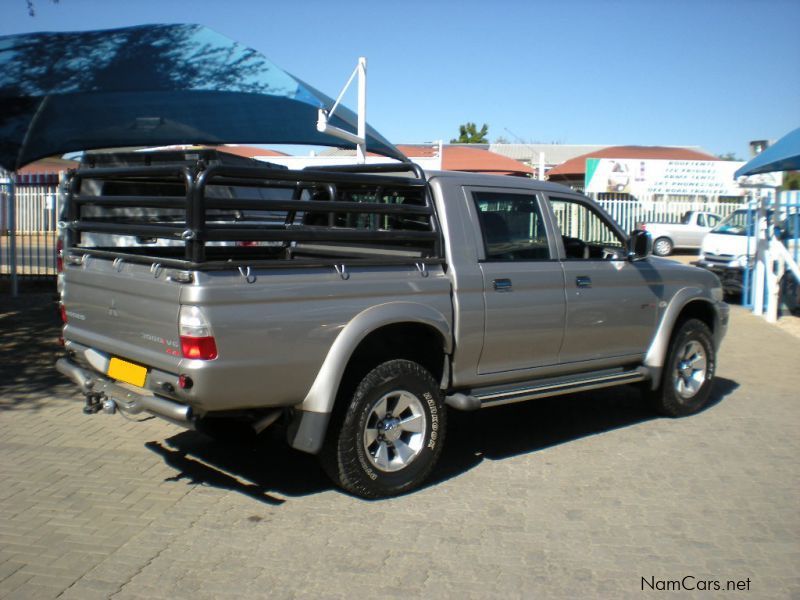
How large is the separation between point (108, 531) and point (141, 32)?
10049 mm

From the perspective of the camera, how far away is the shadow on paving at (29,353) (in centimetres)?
750

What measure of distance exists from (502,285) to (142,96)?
9.31 meters

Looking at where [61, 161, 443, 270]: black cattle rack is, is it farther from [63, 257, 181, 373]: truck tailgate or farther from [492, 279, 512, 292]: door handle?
[492, 279, 512, 292]: door handle

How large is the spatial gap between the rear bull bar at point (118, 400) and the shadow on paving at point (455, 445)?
756 millimetres

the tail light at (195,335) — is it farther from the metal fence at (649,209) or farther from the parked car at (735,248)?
the metal fence at (649,209)

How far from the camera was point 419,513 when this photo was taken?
16.0 ft

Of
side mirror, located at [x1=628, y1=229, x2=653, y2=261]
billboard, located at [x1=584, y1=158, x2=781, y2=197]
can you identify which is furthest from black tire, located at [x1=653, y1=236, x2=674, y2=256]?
side mirror, located at [x1=628, y1=229, x2=653, y2=261]

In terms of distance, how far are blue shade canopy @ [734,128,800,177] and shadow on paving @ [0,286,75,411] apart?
10.6 meters

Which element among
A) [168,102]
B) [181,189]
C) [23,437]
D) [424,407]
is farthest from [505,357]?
[168,102]

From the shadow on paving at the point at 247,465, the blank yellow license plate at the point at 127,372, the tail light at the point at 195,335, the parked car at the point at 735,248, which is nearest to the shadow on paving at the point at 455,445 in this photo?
the shadow on paving at the point at 247,465

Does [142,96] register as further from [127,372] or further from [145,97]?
[127,372]

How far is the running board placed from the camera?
536 centimetres

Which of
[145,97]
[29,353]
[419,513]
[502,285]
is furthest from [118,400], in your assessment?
[145,97]

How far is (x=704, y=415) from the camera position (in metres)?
7.38
